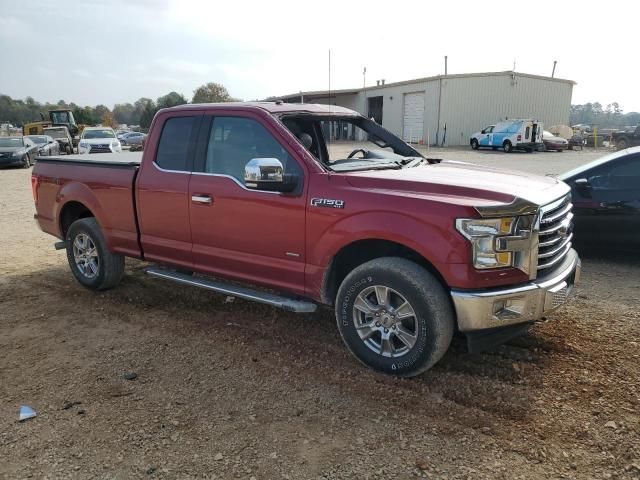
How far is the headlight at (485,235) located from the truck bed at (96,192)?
3349 mm

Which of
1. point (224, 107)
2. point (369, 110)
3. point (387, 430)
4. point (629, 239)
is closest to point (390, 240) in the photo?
point (387, 430)

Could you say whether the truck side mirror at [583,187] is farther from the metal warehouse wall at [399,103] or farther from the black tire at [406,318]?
the metal warehouse wall at [399,103]

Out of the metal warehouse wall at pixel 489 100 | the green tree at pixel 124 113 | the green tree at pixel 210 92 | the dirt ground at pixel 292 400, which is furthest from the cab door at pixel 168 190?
the green tree at pixel 124 113

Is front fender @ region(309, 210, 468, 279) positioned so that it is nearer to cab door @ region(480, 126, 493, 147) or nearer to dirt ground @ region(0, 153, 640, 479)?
dirt ground @ region(0, 153, 640, 479)

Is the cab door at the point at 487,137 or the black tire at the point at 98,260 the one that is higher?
the cab door at the point at 487,137

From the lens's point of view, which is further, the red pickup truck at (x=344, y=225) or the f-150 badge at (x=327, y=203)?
the f-150 badge at (x=327, y=203)

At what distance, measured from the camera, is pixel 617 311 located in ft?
15.8

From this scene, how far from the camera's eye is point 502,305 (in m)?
3.36

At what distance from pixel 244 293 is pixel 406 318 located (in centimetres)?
145

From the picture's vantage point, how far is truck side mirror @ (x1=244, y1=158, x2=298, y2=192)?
379 centimetres

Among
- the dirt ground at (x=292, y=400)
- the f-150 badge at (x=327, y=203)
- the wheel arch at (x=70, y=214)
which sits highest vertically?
the f-150 badge at (x=327, y=203)

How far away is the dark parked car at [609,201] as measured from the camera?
6.13 metres

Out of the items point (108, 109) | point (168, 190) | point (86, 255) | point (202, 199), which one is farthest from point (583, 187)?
point (108, 109)

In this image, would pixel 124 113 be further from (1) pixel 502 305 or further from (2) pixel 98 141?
(1) pixel 502 305
